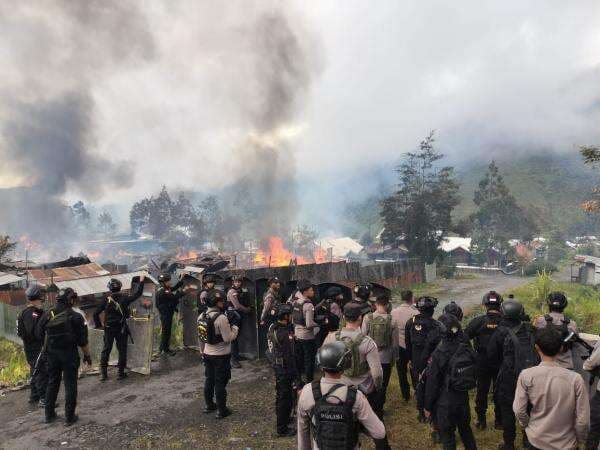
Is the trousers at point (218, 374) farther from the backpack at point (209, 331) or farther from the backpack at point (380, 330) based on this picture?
the backpack at point (380, 330)

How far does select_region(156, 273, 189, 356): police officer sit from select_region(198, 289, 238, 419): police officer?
12.7 ft

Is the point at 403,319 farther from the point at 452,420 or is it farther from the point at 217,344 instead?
the point at 217,344

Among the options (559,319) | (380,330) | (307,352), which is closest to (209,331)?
(307,352)

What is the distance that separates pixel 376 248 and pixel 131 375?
44192 mm

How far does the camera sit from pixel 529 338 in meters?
5.19

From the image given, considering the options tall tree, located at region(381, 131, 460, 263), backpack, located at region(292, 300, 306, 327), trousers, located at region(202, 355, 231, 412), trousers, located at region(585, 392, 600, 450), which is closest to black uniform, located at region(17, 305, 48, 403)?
trousers, located at region(202, 355, 231, 412)

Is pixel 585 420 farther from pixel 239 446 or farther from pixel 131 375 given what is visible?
pixel 131 375

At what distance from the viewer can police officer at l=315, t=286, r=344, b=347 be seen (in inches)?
272

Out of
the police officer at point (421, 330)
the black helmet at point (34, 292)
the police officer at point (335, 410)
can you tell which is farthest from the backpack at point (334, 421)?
the black helmet at point (34, 292)

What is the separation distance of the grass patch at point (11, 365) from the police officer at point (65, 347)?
331 cm

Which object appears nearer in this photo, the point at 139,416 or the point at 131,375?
the point at 139,416

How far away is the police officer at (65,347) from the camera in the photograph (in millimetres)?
6605

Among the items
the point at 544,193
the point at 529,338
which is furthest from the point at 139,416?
the point at 544,193

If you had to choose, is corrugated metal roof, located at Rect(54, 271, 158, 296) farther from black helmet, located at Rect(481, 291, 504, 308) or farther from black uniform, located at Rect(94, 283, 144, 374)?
black helmet, located at Rect(481, 291, 504, 308)
